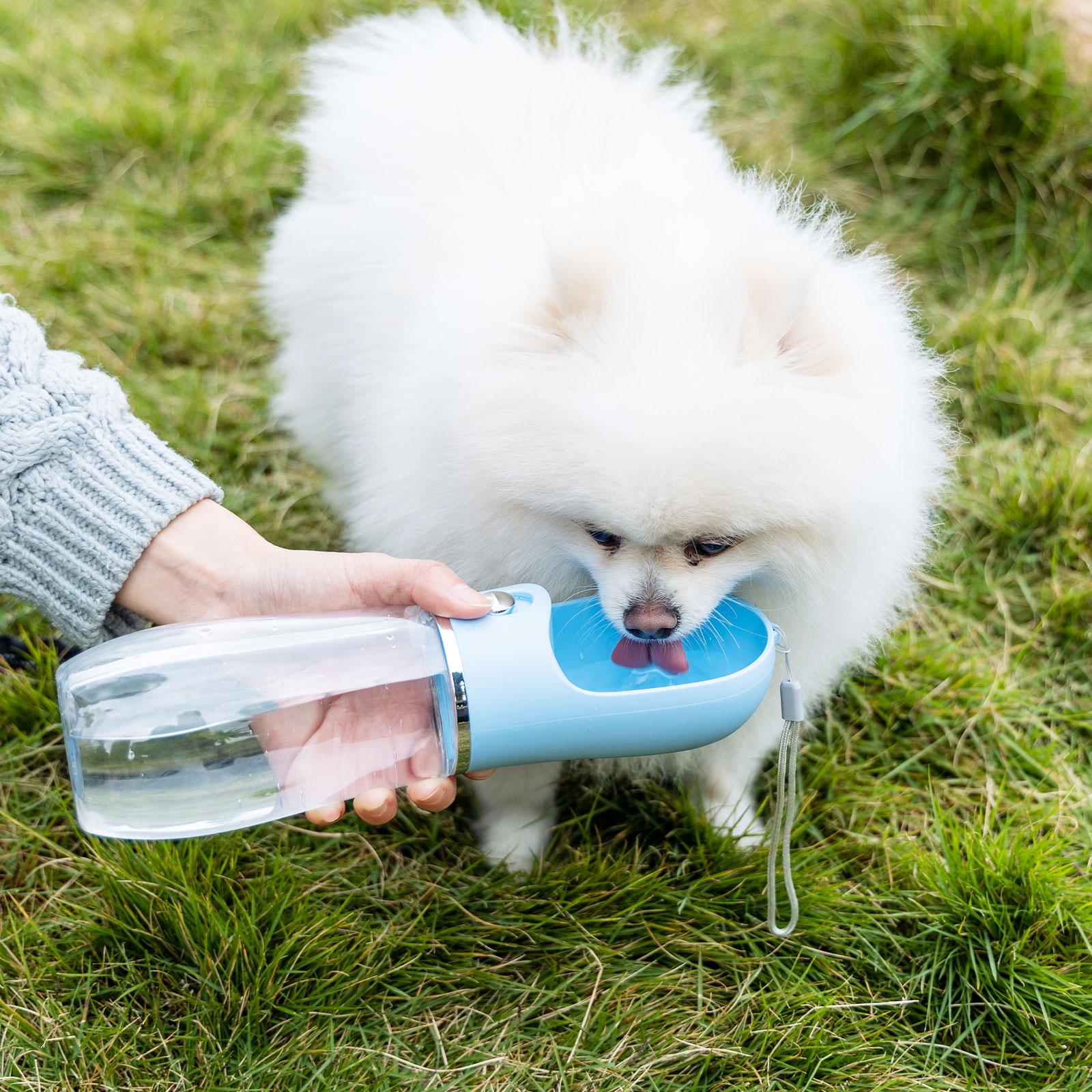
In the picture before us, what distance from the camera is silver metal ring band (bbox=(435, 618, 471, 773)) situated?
5.16 feet

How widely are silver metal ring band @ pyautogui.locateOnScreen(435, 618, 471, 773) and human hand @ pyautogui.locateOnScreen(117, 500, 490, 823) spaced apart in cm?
15

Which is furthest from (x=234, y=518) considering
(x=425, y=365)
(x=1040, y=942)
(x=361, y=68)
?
(x=1040, y=942)

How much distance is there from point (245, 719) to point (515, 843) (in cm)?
67

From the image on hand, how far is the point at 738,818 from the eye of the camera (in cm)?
224

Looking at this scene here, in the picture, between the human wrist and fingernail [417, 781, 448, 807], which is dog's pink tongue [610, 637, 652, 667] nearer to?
fingernail [417, 781, 448, 807]

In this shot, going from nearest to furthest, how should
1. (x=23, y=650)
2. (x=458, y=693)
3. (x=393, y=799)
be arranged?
1. (x=458, y=693)
2. (x=393, y=799)
3. (x=23, y=650)

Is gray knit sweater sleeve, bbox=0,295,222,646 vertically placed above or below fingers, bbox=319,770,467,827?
above

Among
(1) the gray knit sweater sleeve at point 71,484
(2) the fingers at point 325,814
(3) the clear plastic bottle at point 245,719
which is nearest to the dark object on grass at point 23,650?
(1) the gray knit sweater sleeve at point 71,484

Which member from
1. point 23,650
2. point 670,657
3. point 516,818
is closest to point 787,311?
point 670,657

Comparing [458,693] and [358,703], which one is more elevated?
[458,693]

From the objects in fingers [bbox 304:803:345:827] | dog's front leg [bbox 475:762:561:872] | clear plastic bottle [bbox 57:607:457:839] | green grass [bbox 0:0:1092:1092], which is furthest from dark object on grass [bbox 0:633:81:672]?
dog's front leg [bbox 475:762:561:872]

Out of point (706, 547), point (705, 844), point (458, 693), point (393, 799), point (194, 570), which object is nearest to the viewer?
point (458, 693)

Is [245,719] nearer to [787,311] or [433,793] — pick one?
[433,793]

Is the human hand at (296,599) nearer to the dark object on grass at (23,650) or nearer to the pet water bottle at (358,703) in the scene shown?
the pet water bottle at (358,703)
